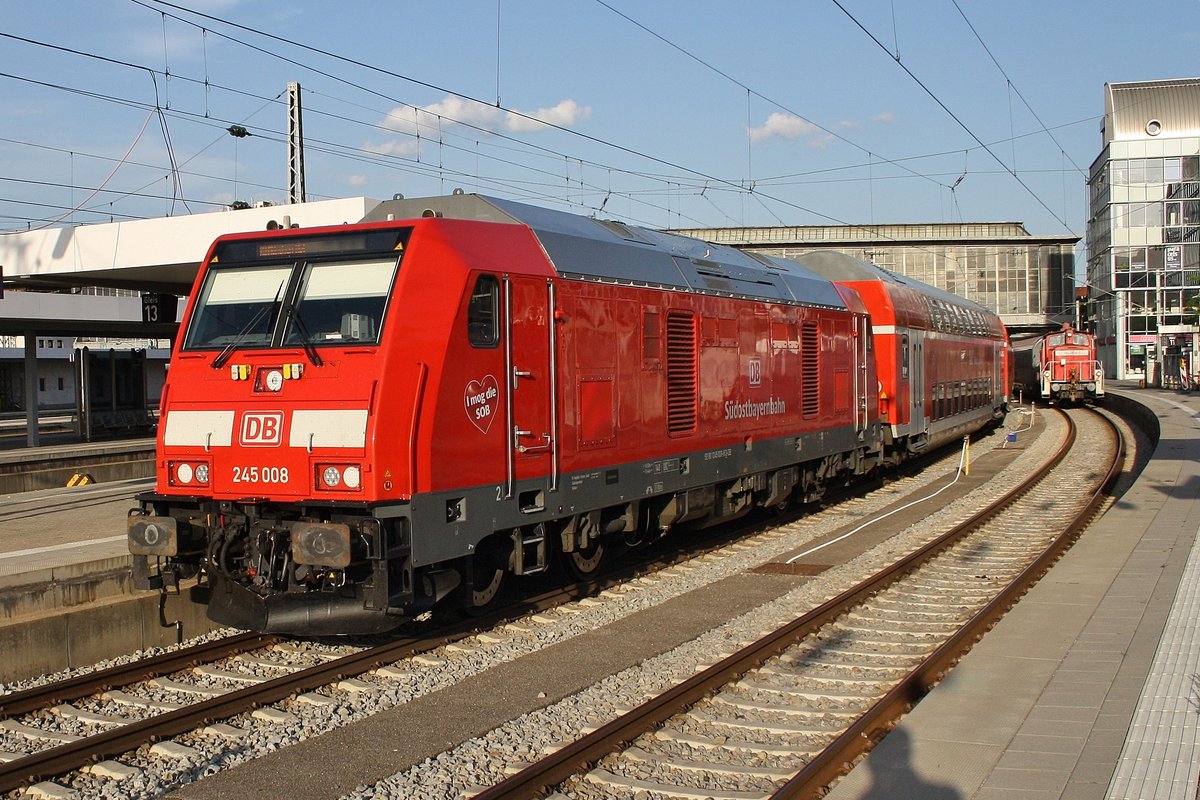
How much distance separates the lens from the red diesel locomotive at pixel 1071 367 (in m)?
47.8

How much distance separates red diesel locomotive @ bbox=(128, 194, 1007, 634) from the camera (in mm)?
8031

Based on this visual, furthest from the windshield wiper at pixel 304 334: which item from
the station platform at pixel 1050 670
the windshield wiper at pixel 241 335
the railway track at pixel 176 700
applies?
the station platform at pixel 1050 670

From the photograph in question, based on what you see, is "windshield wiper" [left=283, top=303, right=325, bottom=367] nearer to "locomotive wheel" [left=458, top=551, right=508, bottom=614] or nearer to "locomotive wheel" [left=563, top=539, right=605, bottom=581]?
"locomotive wheel" [left=458, top=551, right=508, bottom=614]

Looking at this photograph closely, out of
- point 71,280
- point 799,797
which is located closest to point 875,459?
point 799,797

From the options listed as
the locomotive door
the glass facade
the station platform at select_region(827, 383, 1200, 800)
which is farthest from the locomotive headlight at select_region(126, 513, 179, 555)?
the glass facade

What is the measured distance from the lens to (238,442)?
27.7 feet

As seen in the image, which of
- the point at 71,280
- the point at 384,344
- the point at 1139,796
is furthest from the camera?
the point at 71,280

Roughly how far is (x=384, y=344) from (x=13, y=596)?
146 inches

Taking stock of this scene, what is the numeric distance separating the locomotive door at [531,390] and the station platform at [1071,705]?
3.81 meters

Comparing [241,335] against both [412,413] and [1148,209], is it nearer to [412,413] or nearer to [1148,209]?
[412,413]

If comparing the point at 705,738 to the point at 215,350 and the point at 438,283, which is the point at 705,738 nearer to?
the point at 438,283

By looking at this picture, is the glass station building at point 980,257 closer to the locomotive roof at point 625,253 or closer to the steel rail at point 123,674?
the locomotive roof at point 625,253

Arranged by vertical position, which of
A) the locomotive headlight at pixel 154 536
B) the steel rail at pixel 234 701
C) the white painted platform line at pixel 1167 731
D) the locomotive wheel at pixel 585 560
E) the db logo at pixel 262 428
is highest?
the db logo at pixel 262 428

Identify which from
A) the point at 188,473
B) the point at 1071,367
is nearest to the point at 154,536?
the point at 188,473
